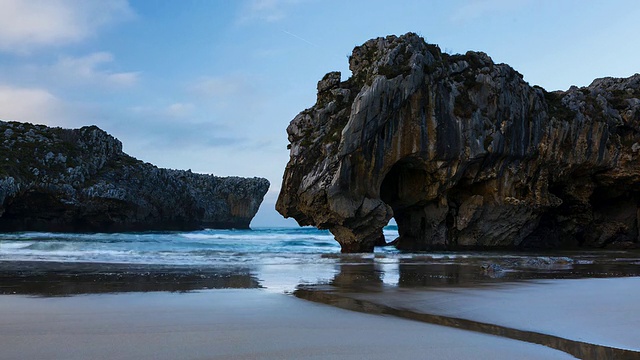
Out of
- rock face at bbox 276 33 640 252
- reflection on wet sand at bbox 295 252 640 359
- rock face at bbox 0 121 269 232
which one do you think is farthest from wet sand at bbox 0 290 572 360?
rock face at bbox 0 121 269 232

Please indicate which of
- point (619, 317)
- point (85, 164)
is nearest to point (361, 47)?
point (619, 317)

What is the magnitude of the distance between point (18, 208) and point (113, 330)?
1815 inches

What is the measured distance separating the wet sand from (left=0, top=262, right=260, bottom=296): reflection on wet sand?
166 centimetres

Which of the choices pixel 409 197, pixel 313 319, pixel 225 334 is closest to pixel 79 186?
pixel 409 197

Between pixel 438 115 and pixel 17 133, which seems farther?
pixel 17 133

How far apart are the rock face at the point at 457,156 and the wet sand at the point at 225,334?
56.5ft

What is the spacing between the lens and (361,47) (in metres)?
27.7

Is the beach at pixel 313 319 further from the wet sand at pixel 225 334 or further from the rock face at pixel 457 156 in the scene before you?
the rock face at pixel 457 156

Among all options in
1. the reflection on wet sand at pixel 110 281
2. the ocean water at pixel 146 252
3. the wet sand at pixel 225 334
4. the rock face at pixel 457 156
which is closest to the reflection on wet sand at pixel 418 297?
the wet sand at pixel 225 334

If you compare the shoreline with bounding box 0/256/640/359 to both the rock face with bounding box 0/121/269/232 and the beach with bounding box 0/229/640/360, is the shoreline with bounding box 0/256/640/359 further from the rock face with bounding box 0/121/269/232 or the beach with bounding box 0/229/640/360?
the rock face with bounding box 0/121/269/232

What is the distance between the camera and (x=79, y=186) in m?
46.3

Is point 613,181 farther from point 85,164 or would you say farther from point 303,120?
point 85,164

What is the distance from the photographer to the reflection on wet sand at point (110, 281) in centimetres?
793

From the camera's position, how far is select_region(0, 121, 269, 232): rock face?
42688mm
